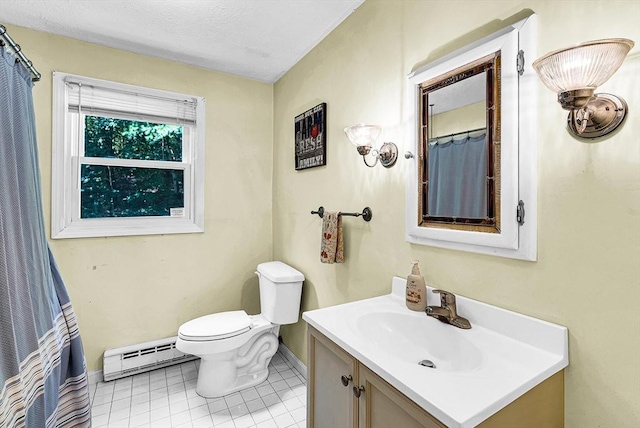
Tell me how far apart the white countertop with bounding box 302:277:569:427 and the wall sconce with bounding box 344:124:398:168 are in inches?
25.4

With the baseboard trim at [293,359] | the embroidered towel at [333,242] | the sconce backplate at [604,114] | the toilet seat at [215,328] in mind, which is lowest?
the baseboard trim at [293,359]

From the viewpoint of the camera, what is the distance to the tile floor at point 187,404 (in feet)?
5.90

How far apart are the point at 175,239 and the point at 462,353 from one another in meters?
2.13

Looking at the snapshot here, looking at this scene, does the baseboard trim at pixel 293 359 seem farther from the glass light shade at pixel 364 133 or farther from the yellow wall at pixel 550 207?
the glass light shade at pixel 364 133

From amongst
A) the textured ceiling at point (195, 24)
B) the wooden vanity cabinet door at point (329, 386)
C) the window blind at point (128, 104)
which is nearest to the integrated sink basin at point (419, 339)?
the wooden vanity cabinet door at point (329, 386)

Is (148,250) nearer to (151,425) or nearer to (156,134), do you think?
(156,134)

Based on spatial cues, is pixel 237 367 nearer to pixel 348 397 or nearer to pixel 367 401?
pixel 348 397

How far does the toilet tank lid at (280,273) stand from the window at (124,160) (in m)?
0.65

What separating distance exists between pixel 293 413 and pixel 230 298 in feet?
3.52

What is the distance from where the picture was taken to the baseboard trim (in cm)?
229

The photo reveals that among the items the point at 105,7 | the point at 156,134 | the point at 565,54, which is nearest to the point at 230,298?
the point at 156,134

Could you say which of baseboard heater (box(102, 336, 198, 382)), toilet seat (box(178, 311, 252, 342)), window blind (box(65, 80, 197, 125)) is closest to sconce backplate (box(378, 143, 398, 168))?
toilet seat (box(178, 311, 252, 342))

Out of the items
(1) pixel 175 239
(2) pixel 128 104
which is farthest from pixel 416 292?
Result: (2) pixel 128 104

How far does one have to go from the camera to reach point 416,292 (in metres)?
1.27
